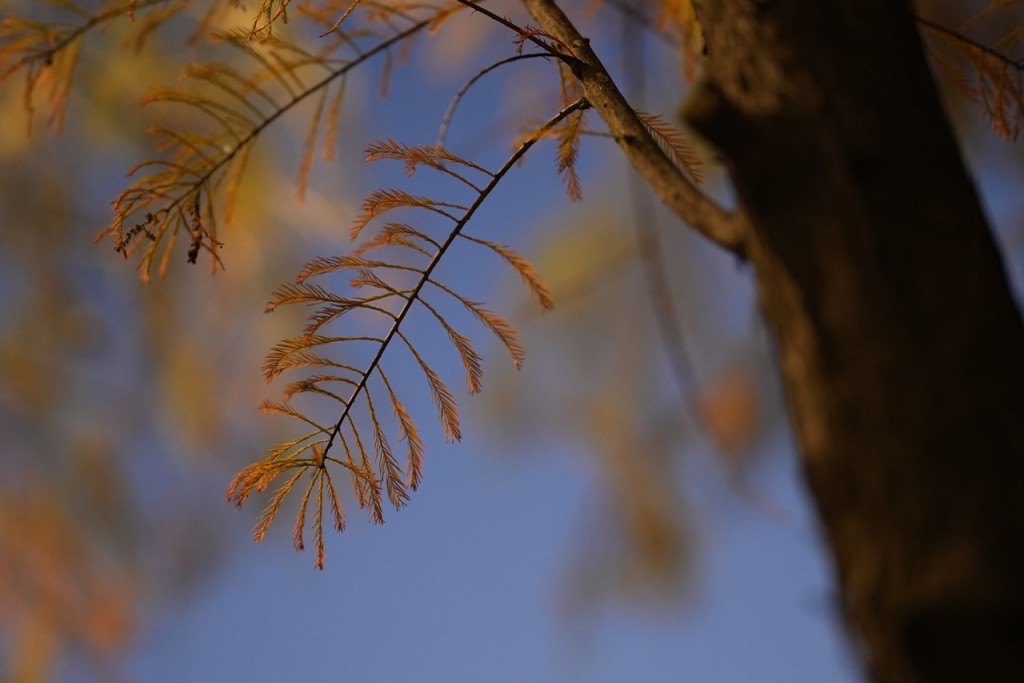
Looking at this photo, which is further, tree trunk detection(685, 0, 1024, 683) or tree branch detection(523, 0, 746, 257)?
tree branch detection(523, 0, 746, 257)

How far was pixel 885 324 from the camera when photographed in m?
0.36

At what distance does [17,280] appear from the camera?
1948 millimetres

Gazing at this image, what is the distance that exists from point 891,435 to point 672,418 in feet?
5.05

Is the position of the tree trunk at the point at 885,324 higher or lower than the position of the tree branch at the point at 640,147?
lower

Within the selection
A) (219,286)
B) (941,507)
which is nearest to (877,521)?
(941,507)

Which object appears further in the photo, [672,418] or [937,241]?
[672,418]

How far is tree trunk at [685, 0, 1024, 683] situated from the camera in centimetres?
34

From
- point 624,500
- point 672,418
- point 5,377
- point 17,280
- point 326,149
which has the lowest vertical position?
point 624,500

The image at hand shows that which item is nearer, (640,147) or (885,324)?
(885,324)

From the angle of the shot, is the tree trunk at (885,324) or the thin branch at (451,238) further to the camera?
the thin branch at (451,238)

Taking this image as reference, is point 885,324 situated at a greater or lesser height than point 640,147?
lesser

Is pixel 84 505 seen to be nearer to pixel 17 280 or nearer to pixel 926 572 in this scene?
pixel 17 280

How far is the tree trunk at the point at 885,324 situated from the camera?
0.34 meters

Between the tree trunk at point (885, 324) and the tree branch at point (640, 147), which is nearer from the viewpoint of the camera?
the tree trunk at point (885, 324)
